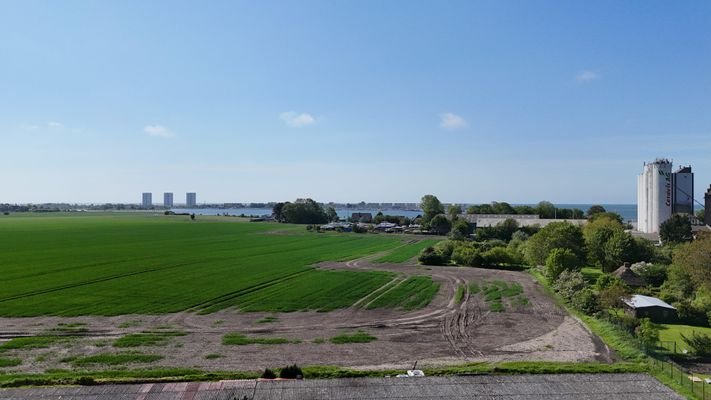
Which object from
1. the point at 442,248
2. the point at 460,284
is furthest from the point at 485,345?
the point at 442,248

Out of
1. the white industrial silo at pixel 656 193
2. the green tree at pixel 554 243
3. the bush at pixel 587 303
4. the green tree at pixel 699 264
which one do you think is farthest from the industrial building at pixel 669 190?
the bush at pixel 587 303

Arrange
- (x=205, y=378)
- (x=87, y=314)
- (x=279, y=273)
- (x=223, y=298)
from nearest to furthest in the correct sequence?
(x=205, y=378), (x=87, y=314), (x=223, y=298), (x=279, y=273)

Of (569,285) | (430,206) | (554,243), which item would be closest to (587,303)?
(569,285)

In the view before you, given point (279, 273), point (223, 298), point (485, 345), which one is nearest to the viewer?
point (485, 345)

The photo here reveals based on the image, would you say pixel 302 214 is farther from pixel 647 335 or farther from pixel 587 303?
pixel 647 335

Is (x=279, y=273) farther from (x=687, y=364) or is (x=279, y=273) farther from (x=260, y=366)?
(x=687, y=364)

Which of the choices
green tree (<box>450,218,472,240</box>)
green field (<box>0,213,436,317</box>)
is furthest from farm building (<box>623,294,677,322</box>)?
green tree (<box>450,218,472,240</box>)
